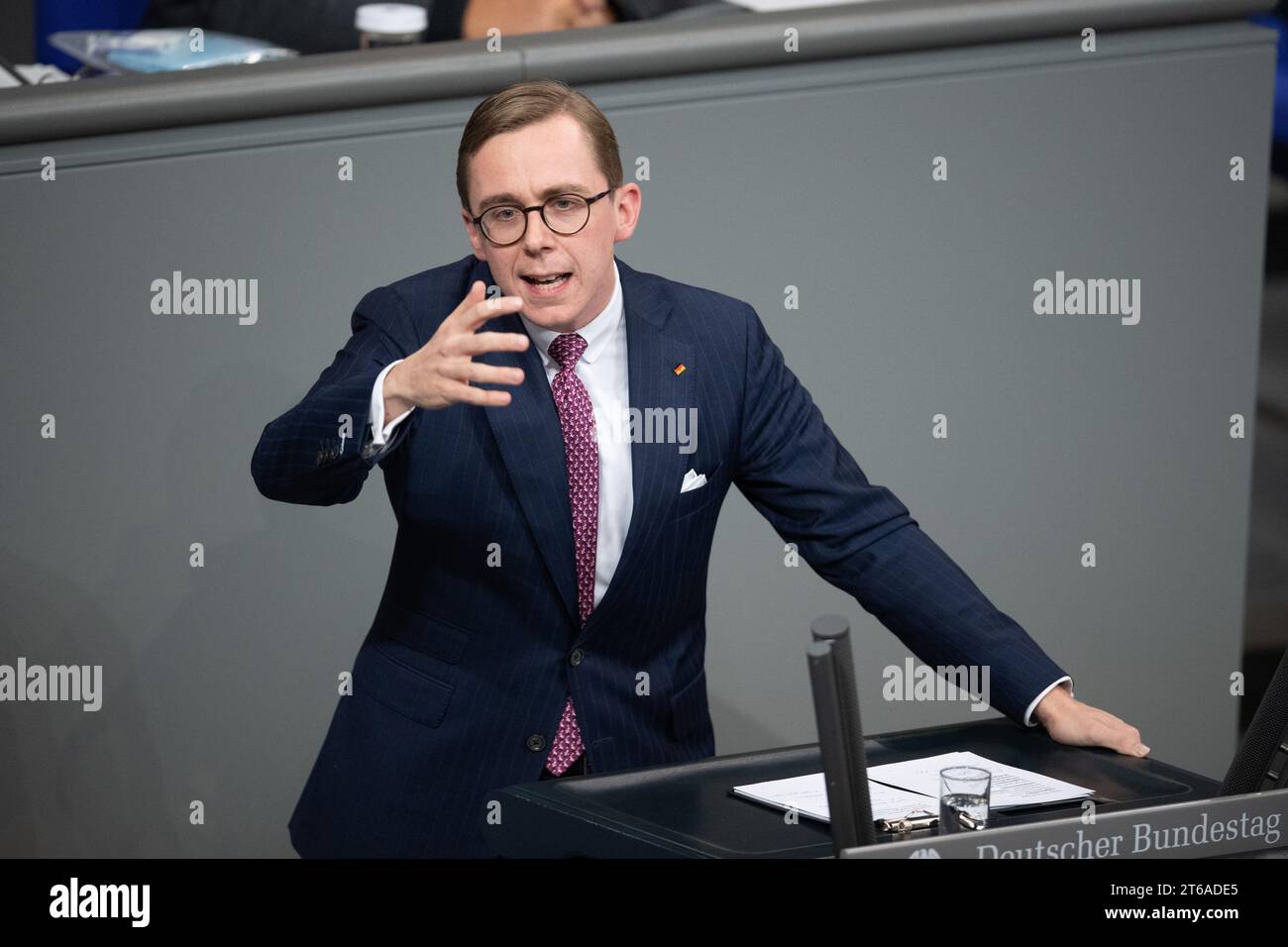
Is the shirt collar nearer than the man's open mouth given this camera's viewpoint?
No

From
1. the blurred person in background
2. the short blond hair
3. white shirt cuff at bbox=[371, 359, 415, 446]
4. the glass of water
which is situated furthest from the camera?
the blurred person in background

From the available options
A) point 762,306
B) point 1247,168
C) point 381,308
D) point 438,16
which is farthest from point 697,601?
point 438,16

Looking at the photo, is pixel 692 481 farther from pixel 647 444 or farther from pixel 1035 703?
pixel 1035 703

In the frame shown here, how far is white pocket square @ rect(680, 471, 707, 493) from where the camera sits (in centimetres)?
216

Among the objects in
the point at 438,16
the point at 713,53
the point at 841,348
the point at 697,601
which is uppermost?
the point at 438,16

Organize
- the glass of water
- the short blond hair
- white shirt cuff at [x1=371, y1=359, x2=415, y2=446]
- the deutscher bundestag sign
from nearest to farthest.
→ the deutscher bundestag sign, the glass of water, white shirt cuff at [x1=371, y1=359, x2=415, y2=446], the short blond hair

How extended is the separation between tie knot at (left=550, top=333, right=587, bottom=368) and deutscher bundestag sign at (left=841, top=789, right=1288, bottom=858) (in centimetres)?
90

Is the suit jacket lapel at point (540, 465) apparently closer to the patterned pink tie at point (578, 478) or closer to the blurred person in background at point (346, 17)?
the patterned pink tie at point (578, 478)

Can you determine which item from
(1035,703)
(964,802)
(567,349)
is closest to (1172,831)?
(964,802)

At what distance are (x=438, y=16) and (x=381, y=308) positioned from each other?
166 cm

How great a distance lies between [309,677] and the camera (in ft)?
9.08

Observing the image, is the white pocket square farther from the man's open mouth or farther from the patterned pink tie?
→ the man's open mouth

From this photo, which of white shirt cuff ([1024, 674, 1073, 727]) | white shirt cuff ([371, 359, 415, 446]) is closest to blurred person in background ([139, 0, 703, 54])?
white shirt cuff ([371, 359, 415, 446])
